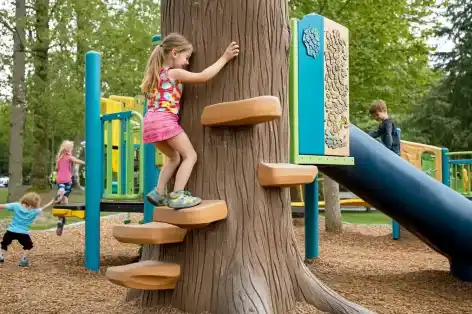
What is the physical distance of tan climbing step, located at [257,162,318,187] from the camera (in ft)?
11.1

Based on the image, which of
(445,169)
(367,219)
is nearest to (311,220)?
(445,169)

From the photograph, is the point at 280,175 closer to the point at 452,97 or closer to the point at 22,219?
the point at 22,219

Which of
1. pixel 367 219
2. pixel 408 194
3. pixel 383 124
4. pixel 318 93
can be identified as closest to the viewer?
pixel 318 93

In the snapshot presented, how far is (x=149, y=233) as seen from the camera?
10.4ft

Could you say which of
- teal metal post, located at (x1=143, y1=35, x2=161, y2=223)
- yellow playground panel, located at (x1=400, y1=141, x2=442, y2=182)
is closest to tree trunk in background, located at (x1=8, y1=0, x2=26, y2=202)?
yellow playground panel, located at (x1=400, y1=141, x2=442, y2=182)

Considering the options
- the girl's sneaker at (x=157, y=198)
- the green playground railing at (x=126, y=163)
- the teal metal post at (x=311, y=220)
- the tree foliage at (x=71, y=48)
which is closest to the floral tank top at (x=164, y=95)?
the girl's sneaker at (x=157, y=198)

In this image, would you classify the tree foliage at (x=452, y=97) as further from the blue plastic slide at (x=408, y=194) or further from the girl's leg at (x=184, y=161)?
the girl's leg at (x=184, y=161)

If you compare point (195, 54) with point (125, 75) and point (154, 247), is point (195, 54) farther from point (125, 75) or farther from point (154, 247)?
point (125, 75)

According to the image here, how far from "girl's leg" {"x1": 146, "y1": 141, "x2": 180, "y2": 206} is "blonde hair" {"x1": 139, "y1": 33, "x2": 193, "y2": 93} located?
373 mm

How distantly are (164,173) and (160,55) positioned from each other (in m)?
0.73

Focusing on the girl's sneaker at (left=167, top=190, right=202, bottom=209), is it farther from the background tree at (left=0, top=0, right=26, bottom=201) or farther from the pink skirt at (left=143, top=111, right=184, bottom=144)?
the background tree at (left=0, top=0, right=26, bottom=201)

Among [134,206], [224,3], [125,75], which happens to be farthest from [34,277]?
[125,75]

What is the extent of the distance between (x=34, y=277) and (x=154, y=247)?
2.62 m

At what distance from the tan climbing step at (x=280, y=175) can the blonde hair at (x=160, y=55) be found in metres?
0.83
